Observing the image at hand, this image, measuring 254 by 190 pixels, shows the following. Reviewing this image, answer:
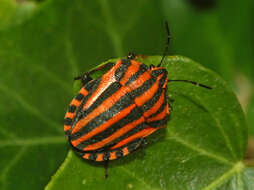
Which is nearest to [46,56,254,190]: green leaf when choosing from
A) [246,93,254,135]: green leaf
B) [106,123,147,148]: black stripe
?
[106,123,147,148]: black stripe

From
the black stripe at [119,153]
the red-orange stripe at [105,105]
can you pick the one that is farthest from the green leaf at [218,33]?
the black stripe at [119,153]

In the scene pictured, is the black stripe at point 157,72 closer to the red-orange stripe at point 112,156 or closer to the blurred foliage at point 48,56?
the red-orange stripe at point 112,156

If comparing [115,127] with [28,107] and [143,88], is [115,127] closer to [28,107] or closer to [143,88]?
[143,88]

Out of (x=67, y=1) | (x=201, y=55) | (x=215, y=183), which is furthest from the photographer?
(x=201, y=55)

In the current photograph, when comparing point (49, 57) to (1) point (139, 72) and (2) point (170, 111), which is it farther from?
(2) point (170, 111)

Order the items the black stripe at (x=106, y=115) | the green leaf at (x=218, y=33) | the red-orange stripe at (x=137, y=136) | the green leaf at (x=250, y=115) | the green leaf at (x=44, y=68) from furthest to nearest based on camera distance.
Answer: the green leaf at (x=218, y=33), the green leaf at (x=250, y=115), the green leaf at (x=44, y=68), the red-orange stripe at (x=137, y=136), the black stripe at (x=106, y=115)

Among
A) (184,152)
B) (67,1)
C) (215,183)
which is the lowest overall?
(215,183)

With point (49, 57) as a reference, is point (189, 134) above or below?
below

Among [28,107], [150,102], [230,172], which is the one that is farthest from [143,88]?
[28,107]

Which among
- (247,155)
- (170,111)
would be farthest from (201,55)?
(170,111)
